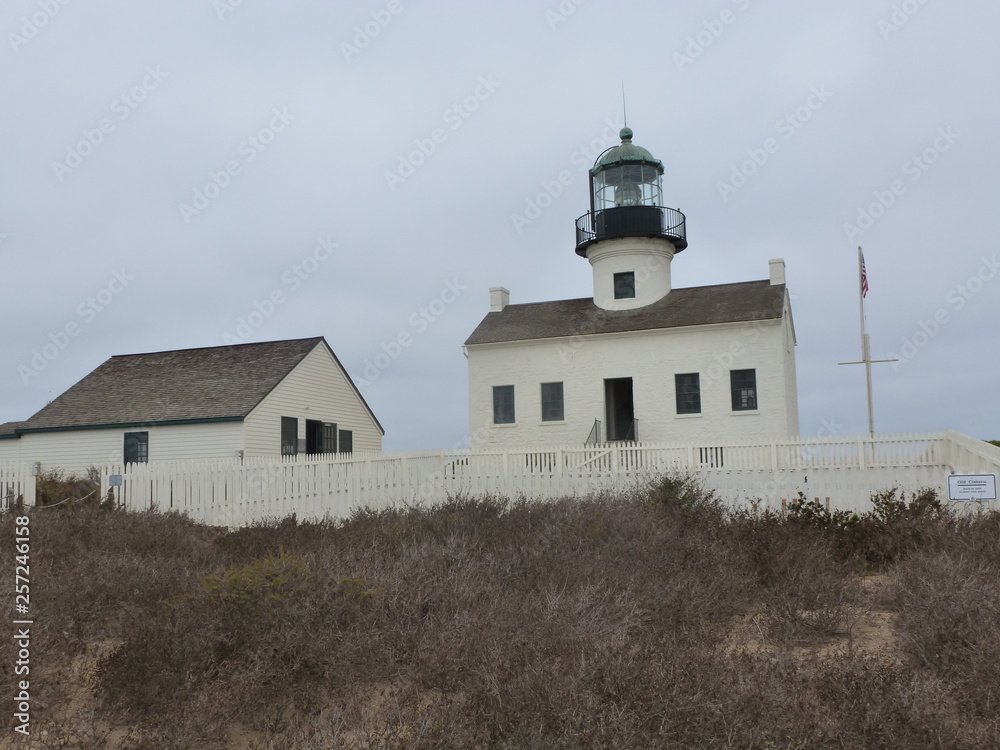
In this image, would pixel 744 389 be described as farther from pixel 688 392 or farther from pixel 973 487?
pixel 973 487

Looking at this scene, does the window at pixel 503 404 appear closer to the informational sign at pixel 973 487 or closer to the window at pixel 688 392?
the window at pixel 688 392

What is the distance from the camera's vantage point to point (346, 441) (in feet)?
89.8

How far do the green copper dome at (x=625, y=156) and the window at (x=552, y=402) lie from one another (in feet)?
23.6

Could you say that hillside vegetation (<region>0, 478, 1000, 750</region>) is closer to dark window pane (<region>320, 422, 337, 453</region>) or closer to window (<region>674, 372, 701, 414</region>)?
window (<region>674, 372, 701, 414</region>)

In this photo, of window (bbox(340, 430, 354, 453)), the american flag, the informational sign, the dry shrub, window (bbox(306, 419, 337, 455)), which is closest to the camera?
the dry shrub

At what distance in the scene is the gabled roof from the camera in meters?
22.4

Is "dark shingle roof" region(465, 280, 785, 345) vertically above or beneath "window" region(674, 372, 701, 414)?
above

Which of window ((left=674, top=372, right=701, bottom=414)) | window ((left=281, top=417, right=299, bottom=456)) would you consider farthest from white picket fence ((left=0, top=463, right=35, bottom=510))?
window ((left=674, top=372, right=701, bottom=414))

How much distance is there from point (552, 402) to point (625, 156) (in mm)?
8115

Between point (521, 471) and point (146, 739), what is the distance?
13.0m

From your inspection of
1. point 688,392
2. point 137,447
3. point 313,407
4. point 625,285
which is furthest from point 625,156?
point 137,447

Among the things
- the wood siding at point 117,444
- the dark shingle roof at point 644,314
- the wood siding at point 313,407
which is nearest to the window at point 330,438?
the wood siding at point 313,407

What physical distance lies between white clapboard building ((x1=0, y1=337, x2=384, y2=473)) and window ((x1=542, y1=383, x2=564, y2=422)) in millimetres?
6920

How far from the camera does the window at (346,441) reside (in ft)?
88.7
